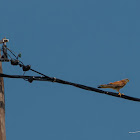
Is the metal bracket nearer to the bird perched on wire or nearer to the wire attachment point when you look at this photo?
the wire attachment point

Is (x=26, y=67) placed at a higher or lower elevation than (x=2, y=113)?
higher

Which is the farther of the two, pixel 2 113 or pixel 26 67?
pixel 26 67

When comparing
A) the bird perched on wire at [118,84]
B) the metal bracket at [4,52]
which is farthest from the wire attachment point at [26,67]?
the bird perched on wire at [118,84]

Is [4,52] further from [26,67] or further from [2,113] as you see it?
[2,113]

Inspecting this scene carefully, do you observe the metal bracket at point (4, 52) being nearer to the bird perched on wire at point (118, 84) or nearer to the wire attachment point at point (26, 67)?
the wire attachment point at point (26, 67)

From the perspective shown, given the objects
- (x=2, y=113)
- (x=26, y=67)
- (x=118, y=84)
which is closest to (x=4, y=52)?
(x=26, y=67)

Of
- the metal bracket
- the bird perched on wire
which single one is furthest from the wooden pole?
the bird perched on wire

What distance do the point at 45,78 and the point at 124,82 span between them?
4493mm

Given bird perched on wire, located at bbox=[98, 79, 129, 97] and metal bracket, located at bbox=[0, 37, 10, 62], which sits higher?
metal bracket, located at bbox=[0, 37, 10, 62]

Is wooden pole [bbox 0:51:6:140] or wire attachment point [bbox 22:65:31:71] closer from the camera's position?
wooden pole [bbox 0:51:6:140]

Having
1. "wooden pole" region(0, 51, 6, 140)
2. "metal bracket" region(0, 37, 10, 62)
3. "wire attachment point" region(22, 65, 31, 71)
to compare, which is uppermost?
"metal bracket" region(0, 37, 10, 62)

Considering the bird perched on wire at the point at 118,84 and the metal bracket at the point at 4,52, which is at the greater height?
the metal bracket at the point at 4,52

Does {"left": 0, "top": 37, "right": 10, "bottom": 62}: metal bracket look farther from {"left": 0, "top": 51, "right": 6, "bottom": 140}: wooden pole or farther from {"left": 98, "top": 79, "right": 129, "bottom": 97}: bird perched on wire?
{"left": 98, "top": 79, "right": 129, "bottom": 97}: bird perched on wire

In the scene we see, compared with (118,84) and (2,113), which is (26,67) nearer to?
(2,113)
